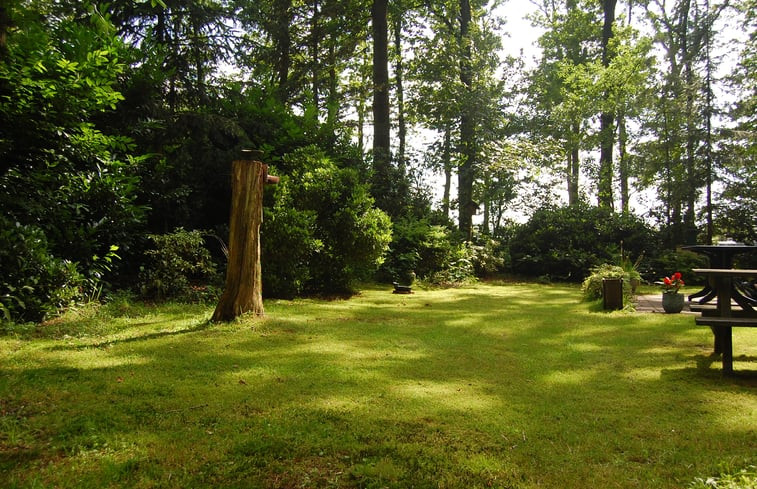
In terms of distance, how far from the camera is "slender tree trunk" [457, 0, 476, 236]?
1669 centimetres

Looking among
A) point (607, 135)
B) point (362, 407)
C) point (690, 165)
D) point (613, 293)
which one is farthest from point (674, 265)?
point (362, 407)

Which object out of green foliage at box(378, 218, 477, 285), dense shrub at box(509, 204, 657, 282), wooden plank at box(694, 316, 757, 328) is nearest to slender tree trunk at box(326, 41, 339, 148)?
green foliage at box(378, 218, 477, 285)

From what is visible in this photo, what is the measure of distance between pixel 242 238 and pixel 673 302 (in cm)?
711

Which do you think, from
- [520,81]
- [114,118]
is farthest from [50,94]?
[520,81]

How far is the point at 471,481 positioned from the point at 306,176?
25.0 feet

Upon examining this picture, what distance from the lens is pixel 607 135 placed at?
20.3 metres

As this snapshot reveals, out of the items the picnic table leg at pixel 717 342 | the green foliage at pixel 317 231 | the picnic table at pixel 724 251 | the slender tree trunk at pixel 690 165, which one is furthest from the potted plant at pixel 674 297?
the slender tree trunk at pixel 690 165

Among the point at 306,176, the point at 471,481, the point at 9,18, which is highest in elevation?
the point at 9,18

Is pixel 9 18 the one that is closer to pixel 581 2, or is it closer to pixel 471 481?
pixel 471 481

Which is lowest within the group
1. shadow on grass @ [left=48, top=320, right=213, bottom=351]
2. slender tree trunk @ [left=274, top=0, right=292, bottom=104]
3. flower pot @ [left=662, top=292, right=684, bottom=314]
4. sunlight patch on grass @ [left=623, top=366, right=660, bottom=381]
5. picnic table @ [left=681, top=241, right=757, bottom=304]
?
sunlight patch on grass @ [left=623, top=366, right=660, bottom=381]

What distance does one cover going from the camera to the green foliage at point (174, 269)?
778 cm

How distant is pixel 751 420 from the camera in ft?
10.5

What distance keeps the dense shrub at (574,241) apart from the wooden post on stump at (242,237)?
39.3 ft

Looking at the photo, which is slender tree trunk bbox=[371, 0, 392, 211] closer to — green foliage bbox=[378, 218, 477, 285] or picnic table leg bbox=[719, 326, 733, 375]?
green foliage bbox=[378, 218, 477, 285]
